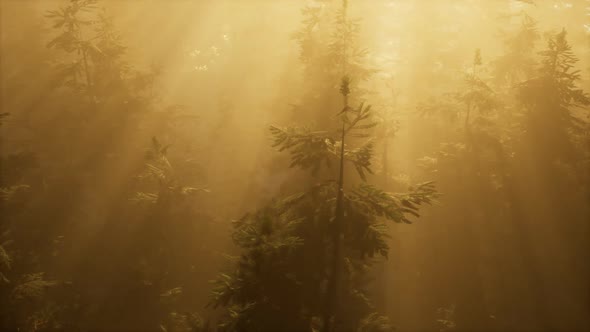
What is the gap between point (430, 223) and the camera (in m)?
28.1

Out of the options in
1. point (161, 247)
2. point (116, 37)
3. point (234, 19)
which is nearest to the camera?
point (161, 247)

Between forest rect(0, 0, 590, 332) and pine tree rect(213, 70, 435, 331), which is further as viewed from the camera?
forest rect(0, 0, 590, 332)

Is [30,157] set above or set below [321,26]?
below

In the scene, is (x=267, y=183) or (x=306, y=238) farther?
(x=267, y=183)

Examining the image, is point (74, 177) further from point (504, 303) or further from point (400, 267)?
point (504, 303)

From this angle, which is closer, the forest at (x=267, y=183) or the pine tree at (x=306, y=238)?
the pine tree at (x=306, y=238)

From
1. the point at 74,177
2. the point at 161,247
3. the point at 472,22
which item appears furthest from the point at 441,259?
the point at 472,22

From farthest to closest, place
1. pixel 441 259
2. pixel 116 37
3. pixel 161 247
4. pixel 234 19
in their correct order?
pixel 234 19
pixel 116 37
pixel 441 259
pixel 161 247

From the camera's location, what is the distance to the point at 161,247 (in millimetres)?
22047

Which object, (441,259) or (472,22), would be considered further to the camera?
(472,22)

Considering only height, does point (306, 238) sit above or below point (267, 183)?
below

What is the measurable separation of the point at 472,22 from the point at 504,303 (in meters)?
39.9

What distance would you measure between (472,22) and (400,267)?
39.1 m

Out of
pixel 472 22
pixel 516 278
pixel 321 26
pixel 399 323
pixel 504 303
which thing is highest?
pixel 472 22
